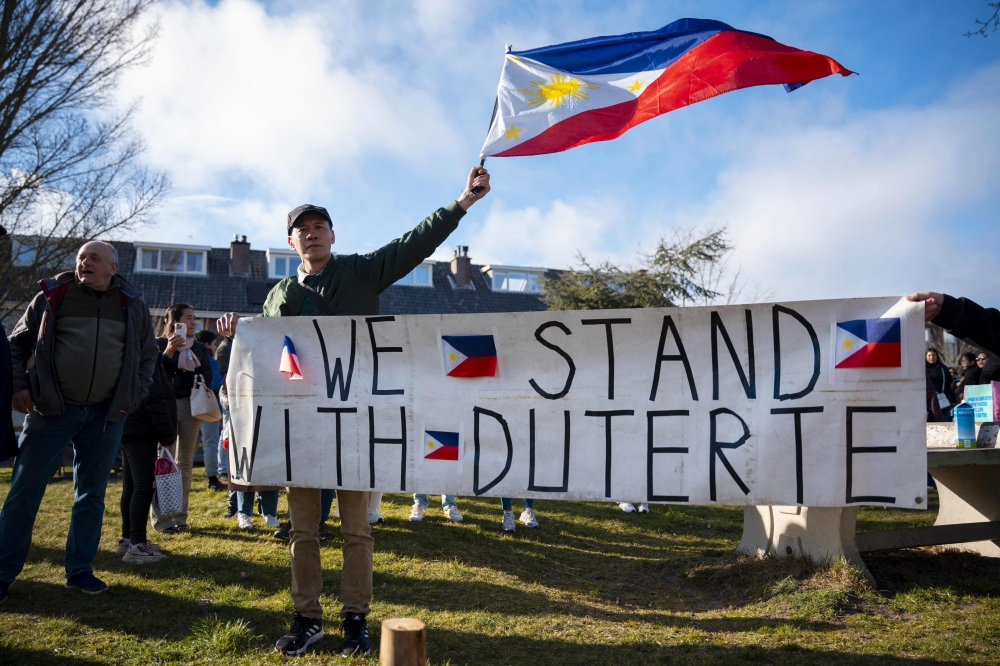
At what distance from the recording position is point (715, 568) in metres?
5.21

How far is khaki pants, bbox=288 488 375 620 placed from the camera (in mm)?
3539

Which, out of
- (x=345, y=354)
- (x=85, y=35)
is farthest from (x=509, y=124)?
(x=85, y=35)

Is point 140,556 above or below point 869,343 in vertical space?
below

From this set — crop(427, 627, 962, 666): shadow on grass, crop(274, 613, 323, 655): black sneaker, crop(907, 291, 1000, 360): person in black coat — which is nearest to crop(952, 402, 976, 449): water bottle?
crop(907, 291, 1000, 360): person in black coat

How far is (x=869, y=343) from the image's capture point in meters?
3.46

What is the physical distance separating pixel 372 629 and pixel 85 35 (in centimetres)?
1463

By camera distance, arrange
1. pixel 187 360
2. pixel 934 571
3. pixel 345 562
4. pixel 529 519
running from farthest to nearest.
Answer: pixel 529 519, pixel 187 360, pixel 934 571, pixel 345 562

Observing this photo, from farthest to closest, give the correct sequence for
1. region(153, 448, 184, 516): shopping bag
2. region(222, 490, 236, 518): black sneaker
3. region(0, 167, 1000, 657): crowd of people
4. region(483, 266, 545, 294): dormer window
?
region(483, 266, 545, 294): dormer window
region(222, 490, 236, 518): black sneaker
region(153, 448, 184, 516): shopping bag
region(0, 167, 1000, 657): crowd of people

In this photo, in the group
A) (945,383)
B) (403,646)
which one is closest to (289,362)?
(403,646)

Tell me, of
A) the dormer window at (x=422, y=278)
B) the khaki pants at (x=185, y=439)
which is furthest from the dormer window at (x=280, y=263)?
the khaki pants at (x=185, y=439)

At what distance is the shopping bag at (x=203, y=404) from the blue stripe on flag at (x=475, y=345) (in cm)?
343

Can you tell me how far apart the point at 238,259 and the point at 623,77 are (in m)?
29.9

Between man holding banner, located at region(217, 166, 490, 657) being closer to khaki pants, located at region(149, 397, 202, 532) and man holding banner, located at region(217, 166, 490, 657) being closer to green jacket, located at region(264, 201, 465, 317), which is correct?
green jacket, located at region(264, 201, 465, 317)

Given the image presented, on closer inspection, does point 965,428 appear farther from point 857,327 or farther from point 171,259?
point 171,259
